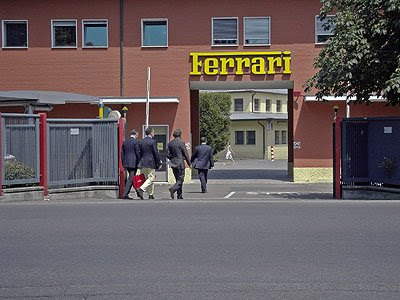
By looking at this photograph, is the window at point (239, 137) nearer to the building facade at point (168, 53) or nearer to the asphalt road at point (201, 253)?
the building facade at point (168, 53)

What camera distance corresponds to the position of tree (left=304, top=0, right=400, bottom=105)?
53.2ft

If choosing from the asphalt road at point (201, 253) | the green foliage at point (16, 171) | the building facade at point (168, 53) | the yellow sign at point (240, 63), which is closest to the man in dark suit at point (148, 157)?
the green foliage at point (16, 171)

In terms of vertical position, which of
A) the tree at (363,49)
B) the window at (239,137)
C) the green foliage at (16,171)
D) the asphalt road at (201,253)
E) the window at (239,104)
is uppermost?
the window at (239,104)

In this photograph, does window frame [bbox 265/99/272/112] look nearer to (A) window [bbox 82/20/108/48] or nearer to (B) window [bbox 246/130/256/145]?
(B) window [bbox 246/130/256/145]

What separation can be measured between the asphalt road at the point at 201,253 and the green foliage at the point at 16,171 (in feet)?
7.24

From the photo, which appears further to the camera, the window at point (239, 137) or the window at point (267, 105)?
the window at point (267, 105)

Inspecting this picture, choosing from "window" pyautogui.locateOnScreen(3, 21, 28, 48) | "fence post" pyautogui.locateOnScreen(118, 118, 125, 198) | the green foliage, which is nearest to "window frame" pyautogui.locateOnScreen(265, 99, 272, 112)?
"window" pyautogui.locateOnScreen(3, 21, 28, 48)

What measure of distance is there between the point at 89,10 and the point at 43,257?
20228 millimetres

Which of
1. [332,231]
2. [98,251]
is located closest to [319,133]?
[332,231]

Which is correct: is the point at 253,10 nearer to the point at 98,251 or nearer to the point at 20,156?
the point at 20,156

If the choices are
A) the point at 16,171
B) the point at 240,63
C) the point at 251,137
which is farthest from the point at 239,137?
the point at 16,171

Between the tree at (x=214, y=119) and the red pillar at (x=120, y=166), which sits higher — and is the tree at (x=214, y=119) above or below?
above

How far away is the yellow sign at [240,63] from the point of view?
26812 millimetres

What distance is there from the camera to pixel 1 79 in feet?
89.8
